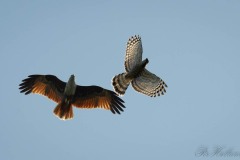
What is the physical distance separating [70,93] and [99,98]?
3.84 feet

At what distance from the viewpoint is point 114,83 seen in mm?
17703

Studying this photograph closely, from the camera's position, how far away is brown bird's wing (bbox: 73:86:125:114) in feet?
56.8

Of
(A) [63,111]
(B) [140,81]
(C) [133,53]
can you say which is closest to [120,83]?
(B) [140,81]

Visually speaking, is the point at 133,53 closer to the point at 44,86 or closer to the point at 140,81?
the point at 140,81


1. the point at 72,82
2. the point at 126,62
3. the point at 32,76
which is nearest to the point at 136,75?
the point at 126,62

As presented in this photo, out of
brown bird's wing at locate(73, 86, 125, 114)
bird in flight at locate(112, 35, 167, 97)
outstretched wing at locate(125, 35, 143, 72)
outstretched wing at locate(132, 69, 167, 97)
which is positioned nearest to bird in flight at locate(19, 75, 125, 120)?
brown bird's wing at locate(73, 86, 125, 114)

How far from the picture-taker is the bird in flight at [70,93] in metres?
16.9

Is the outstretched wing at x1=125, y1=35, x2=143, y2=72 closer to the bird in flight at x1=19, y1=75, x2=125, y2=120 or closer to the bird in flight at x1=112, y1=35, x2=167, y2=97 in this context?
the bird in flight at x1=112, y1=35, x2=167, y2=97

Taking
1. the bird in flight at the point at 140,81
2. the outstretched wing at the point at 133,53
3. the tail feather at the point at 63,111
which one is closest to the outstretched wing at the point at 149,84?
the bird in flight at the point at 140,81

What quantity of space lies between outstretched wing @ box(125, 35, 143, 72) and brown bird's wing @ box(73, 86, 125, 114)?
A: 4.16ft

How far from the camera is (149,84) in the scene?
17.9 meters

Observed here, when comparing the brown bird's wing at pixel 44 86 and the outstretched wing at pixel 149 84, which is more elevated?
the outstretched wing at pixel 149 84

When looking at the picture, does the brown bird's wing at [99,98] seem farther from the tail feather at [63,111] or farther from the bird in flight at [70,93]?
the tail feather at [63,111]

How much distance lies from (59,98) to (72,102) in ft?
1.55
